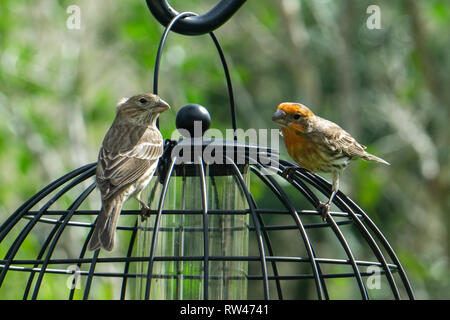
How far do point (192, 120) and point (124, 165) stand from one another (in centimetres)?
50

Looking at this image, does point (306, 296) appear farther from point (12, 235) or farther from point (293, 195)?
point (12, 235)

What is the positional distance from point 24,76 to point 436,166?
7354 mm

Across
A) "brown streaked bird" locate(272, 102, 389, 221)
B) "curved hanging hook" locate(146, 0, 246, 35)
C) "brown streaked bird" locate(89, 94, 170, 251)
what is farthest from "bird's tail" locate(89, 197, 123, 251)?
"brown streaked bird" locate(272, 102, 389, 221)

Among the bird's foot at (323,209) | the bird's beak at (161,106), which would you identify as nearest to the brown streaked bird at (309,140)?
the bird's foot at (323,209)

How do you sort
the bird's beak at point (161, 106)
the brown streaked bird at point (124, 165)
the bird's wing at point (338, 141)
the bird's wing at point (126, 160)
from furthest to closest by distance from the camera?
the bird's wing at point (338, 141) → the bird's beak at point (161, 106) → the bird's wing at point (126, 160) → the brown streaked bird at point (124, 165)

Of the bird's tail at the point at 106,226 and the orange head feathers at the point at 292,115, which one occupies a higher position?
A: the orange head feathers at the point at 292,115

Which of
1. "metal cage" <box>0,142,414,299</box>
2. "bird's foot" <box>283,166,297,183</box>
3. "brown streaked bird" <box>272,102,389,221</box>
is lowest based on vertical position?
"metal cage" <box>0,142,414,299</box>

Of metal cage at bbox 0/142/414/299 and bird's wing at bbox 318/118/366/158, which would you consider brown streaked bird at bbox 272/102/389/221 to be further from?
metal cage at bbox 0/142/414/299

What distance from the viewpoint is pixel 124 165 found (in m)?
3.81

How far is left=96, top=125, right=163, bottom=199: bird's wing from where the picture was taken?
12.0 ft

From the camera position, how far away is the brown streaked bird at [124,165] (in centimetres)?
354

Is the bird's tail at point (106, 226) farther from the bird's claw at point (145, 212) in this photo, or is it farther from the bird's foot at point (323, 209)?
the bird's foot at point (323, 209)

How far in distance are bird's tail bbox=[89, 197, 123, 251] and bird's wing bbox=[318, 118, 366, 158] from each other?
5.06ft
